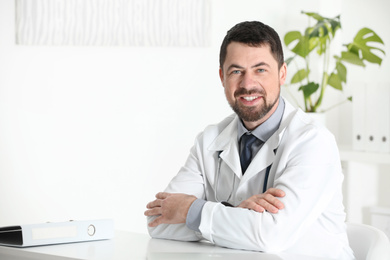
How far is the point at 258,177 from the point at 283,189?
157mm

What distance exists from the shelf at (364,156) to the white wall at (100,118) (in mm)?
655

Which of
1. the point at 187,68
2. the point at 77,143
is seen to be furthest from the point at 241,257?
the point at 187,68

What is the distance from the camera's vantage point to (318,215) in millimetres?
1719

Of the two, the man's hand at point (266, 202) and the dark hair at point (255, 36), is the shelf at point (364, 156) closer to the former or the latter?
the dark hair at point (255, 36)

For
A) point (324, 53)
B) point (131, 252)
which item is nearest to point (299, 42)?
point (324, 53)

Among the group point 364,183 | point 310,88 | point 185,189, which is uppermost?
point 310,88

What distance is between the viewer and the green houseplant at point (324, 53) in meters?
3.49

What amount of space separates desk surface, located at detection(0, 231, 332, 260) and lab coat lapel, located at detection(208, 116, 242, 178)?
0.87ft

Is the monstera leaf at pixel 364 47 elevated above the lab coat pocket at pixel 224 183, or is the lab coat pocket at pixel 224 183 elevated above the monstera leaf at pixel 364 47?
the monstera leaf at pixel 364 47

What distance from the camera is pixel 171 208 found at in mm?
1817

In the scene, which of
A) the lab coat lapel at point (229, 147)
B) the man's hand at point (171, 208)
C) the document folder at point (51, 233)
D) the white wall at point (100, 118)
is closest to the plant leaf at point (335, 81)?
the white wall at point (100, 118)

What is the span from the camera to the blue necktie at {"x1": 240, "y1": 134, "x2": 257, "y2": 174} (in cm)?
191

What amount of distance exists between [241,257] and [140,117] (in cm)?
206

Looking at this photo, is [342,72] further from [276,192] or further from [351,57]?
[276,192]
